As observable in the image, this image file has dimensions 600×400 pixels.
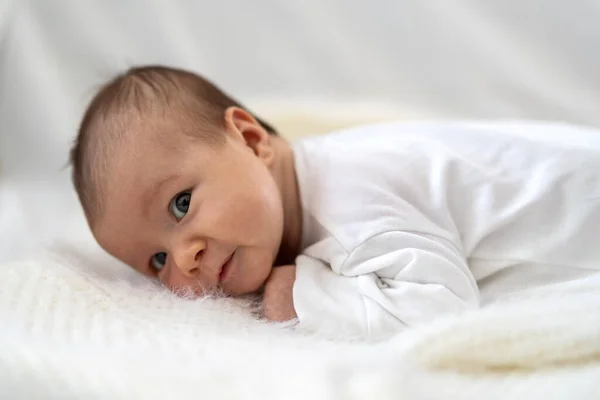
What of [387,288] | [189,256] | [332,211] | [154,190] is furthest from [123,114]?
[387,288]

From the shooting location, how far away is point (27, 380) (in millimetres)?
558

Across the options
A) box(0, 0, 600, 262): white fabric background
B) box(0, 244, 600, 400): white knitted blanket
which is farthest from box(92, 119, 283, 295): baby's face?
box(0, 0, 600, 262): white fabric background

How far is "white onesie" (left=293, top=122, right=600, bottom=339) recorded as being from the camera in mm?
813

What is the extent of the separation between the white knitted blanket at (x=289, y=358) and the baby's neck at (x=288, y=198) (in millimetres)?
276

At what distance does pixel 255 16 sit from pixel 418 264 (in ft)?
3.18

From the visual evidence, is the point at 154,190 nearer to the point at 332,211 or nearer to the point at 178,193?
the point at 178,193

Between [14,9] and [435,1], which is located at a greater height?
[14,9]

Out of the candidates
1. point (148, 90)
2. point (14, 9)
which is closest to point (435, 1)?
point (148, 90)

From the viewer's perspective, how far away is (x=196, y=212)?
873 millimetres

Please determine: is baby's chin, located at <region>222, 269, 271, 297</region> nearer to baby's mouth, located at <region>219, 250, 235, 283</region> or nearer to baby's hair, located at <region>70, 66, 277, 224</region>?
baby's mouth, located at <region>219, 250, 235, 283</region>

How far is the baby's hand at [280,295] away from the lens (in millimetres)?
863

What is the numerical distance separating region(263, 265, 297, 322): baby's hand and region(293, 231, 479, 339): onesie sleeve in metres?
0.03

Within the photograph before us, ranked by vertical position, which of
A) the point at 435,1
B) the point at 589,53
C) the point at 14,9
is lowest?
the point at 589,53

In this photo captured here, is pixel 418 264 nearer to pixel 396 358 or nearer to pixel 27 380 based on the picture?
pixel 396 358
